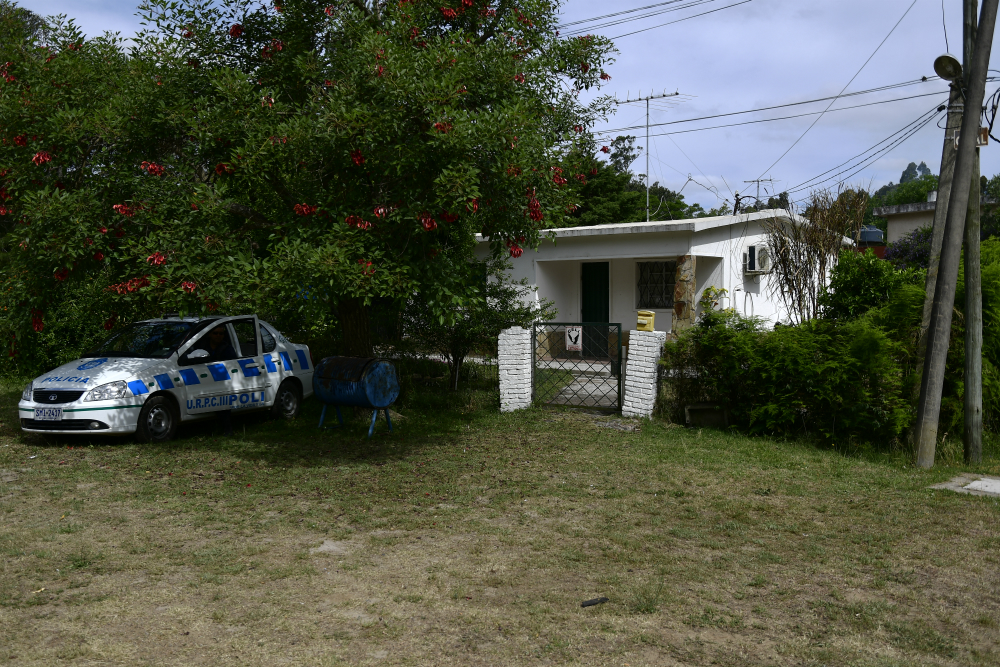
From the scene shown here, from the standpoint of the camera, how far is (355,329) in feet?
37.4

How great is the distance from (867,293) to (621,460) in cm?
467

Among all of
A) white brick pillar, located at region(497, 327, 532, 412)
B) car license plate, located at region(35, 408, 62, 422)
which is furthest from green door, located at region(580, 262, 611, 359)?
car license plate, located at region(35, 408, 62, 422)

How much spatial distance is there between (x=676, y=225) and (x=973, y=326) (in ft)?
24.4

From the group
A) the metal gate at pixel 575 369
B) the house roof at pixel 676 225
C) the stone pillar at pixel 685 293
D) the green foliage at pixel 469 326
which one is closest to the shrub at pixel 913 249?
the house roof at pixel 676 225

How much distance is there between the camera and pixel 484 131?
25.6 feet

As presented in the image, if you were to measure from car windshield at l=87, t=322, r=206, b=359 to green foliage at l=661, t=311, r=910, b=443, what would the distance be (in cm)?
656

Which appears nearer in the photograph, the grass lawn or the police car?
the grass lawn

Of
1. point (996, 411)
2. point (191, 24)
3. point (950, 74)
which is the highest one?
point (191, 24)

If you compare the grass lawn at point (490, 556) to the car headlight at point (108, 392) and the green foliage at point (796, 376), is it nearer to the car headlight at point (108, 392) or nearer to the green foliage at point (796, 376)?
the green foliage at point (796, 376)

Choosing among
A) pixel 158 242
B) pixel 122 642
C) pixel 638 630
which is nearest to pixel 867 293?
pixel 638 630

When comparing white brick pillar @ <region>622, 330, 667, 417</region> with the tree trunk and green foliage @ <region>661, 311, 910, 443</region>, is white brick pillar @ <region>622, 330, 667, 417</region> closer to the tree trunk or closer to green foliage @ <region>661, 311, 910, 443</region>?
green foliage @ <region>661, 311, 910, 443</region>

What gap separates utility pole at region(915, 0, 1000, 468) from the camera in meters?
8.27

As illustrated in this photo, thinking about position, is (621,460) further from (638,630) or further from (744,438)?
(638,630)

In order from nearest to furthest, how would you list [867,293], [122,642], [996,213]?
[122,642]
[867,293]
[996,213]
